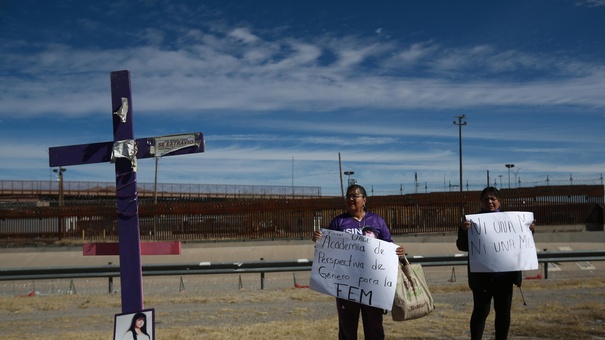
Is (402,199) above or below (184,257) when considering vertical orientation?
above

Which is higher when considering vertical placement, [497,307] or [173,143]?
[173,143]

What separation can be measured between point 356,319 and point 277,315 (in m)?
3.77

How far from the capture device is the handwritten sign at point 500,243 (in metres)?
6.07

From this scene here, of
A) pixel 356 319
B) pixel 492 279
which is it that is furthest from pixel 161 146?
pixel 492 279

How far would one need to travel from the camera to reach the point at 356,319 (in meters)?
5.76

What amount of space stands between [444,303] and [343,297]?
16.1 ft

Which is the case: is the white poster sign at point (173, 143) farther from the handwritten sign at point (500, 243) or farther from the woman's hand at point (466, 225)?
the handwritten sign at point (500, 243)

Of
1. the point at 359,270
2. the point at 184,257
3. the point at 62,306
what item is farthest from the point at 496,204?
the point at 184,257

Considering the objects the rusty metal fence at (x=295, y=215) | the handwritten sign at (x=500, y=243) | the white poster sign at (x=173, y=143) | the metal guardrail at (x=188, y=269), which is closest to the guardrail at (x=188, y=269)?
the metal guardrail at (x=188, y=269)

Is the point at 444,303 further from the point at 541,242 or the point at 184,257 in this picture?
the point at 541,242

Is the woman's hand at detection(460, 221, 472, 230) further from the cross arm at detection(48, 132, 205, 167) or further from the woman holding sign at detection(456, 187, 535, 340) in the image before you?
the cross arm at detection(48, 132, 205, 167)

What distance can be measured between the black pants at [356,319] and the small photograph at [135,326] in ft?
5.87

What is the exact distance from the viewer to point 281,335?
7.54 meters

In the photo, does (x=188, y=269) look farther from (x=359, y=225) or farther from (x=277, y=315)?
(x=359, y=225)
